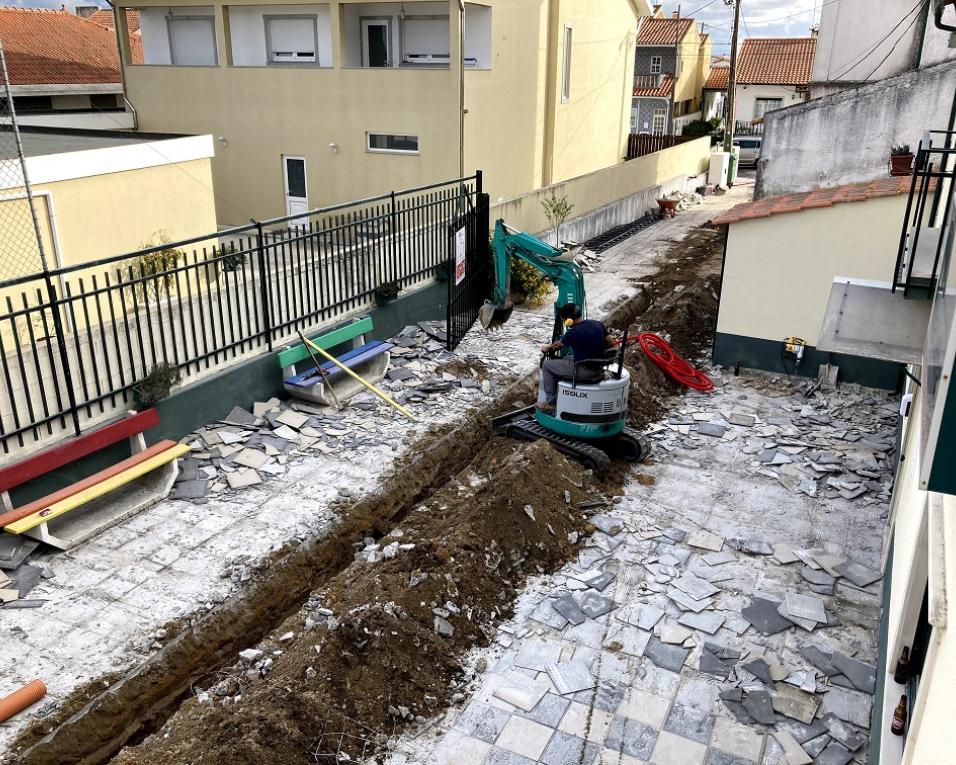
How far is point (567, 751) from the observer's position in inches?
219

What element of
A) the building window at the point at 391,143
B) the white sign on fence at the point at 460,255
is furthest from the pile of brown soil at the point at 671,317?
the building window at the point at 391,143

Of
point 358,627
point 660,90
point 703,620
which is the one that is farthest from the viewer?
point 660,90

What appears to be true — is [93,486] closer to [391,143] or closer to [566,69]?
[391,143]

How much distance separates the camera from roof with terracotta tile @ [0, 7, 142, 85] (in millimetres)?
23766

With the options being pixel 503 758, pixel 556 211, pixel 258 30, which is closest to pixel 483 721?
pixel 503 758

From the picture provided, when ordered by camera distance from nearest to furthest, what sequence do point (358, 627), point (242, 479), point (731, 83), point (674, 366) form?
point (358, 627)
point (242, 479)
point (674, 366)
point (731, 83)

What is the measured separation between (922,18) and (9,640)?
16.5 m

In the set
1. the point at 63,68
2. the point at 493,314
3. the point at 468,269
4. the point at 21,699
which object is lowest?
the point at 21,699

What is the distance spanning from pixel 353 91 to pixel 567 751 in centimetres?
1558

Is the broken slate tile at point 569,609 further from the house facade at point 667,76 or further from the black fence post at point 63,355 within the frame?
the house facade at point 667,76

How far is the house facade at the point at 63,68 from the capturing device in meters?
21.4

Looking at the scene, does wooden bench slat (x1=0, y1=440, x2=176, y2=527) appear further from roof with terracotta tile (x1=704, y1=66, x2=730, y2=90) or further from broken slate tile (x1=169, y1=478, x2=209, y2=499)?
roof with terracotta tile (x1=704, y1=66, x2=730, y2=90)

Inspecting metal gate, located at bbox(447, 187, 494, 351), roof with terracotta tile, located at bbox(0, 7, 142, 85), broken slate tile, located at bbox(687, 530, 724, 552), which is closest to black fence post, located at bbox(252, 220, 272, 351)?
metal gate, located at bbox(447, 187, 494, 351)

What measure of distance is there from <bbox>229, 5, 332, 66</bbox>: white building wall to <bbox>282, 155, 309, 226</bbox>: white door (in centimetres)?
241
